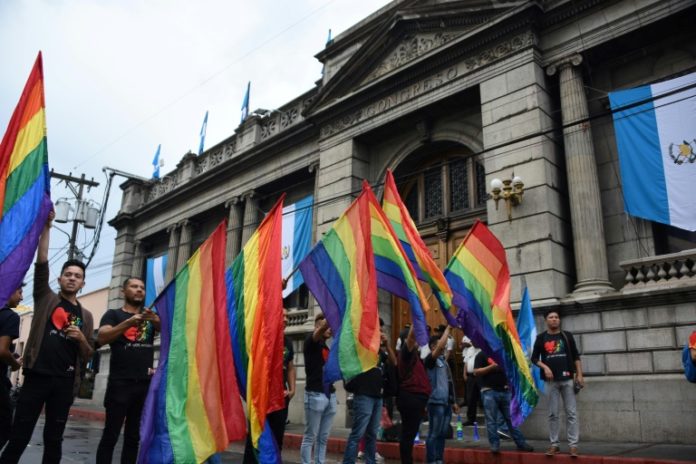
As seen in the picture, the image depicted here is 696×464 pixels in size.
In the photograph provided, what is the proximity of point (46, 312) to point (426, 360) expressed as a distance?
15.2ft

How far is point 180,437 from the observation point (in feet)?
17.0

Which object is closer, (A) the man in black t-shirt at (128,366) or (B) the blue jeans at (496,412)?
(A) the man in black t-shirt at (128,366)

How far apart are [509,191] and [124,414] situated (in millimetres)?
9175

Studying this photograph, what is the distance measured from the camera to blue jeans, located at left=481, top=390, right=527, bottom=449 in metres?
8.73

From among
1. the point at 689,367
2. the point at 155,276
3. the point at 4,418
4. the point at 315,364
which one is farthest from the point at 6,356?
the point at 155,276

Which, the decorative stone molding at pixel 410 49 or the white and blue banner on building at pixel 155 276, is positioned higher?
the decorative stone molding at pixel 410 49

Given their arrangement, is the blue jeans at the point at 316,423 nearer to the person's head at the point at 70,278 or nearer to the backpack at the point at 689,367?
the person's head at the point at 70,278

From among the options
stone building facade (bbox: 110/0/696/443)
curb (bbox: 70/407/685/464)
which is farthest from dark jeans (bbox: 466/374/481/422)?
curb (bbox: 70/407/685/464)

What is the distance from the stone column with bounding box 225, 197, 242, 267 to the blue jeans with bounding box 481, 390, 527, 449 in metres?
14.0

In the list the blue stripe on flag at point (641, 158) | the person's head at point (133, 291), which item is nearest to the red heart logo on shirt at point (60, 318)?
the person's head at point (133, 291)

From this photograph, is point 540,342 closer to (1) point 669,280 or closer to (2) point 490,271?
(2) point 490,271

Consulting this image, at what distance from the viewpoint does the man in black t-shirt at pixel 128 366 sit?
5.56m

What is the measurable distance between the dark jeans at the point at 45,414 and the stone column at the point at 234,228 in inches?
635

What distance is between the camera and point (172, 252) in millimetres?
25266
